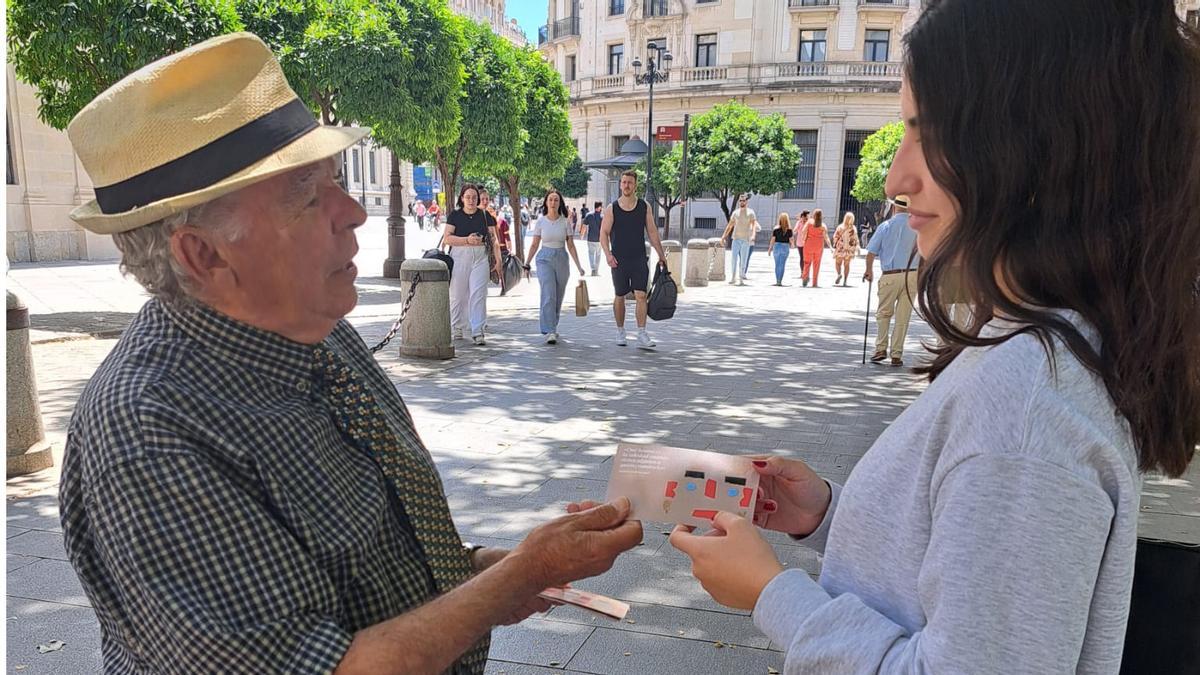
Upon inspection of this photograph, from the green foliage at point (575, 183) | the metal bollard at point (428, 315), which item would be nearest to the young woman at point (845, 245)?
the metal bollard at point (428, 315)

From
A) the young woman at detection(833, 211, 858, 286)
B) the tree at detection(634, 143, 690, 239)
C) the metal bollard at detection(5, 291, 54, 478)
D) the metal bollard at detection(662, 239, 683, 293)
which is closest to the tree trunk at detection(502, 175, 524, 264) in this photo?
the metal bollard at detection(662, 239, 683, 293)

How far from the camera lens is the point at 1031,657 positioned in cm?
93

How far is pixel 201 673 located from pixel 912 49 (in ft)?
4.42

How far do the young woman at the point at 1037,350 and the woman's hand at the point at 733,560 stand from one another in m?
0.12

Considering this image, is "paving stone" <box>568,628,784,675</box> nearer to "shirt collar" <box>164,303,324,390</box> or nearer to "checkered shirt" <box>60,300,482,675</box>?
"checkered shirt" <box>60,300,482,675</box>

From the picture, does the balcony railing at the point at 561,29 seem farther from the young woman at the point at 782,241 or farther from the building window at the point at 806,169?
the young woman at the point at 782,241

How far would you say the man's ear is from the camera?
4.59 ft

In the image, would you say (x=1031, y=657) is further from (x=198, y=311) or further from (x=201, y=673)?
(x=198, y=311)

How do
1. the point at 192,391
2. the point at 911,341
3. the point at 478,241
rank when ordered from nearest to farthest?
1. the point at 192,391
2. the point at 478,241
3. the point at 911,341

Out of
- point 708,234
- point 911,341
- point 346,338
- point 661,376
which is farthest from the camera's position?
point 708,234

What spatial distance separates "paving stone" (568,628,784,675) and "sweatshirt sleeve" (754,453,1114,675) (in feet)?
6.99

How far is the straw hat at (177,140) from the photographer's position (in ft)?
4.47

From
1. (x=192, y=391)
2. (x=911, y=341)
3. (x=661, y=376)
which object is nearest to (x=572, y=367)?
(x=661, y=376)

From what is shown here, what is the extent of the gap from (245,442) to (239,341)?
20cm
